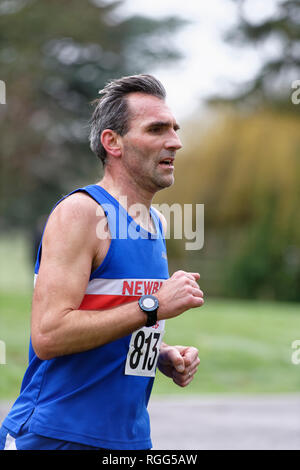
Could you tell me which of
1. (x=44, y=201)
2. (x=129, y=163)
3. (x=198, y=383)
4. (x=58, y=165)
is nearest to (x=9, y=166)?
(x=58, y=165)

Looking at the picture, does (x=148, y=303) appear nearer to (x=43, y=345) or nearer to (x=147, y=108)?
(x=43, y=345)

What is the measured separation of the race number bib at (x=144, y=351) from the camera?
9.30ft

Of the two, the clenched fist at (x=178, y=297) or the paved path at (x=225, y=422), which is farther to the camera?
the paved path at (x=225, y=422)

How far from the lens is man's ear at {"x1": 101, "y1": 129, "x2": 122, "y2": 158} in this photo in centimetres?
299

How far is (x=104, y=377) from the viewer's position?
9.07 feet

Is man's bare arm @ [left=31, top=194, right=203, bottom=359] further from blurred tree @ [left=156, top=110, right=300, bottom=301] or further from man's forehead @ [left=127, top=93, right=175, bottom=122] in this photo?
blurred tree @ [left=156, top=110, right=300, bottom=301]

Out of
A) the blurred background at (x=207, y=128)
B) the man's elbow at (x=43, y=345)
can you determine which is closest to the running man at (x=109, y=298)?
the man's elbow at (x=43, y=345)

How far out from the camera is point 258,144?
23.4 metres

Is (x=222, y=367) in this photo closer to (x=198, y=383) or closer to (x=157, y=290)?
(x=198, y=383)

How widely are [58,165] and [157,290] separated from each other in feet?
76.5

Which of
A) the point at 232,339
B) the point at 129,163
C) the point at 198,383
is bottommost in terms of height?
the point at 129,163

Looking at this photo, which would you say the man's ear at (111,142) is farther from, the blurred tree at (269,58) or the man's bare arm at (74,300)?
the blurred tree at (269,58)

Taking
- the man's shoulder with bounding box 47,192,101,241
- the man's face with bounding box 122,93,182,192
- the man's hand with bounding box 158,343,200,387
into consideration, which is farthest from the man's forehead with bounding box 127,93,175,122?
Answer: the man's hand with bounding box 158,343,200,387

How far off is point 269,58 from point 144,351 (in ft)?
74.1
